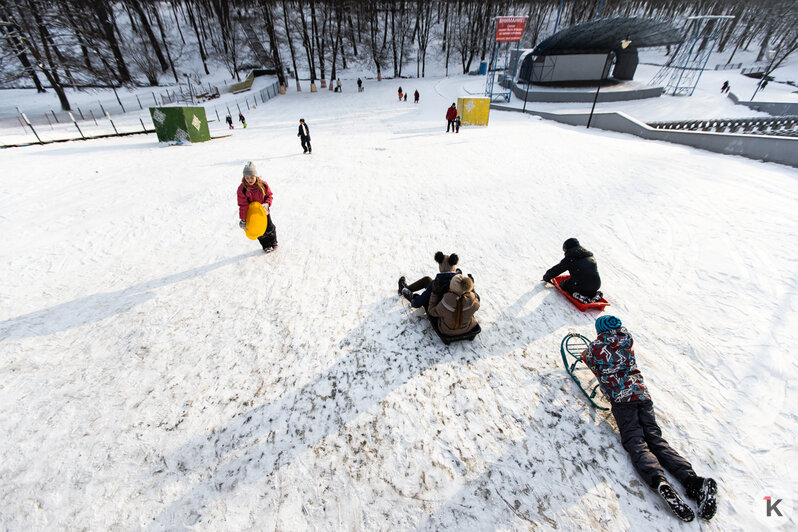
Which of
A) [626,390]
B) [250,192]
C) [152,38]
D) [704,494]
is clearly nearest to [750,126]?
[626,390]

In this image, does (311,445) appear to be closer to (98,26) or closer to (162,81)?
(98,26)

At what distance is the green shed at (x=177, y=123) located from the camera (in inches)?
536

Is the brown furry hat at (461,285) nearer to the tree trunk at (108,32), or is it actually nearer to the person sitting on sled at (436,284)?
the person sitting on sled at (436,284)

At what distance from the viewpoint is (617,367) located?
315 centimetres

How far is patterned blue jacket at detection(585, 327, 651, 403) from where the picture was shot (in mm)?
3078

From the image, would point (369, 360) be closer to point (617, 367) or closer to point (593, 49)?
point (617, 367)

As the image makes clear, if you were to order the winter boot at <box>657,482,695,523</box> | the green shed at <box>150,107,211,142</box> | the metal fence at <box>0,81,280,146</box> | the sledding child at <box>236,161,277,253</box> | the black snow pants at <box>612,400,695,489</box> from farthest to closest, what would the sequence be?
the metal fence at <box>0,81,280,146</box> < the green shed at <box>150,107,211,142</box> < the sledding child at <box>236,161,277,253</box> < the black snow pants at <box>612,400,695,489</box> < the winter boot at <box>657,482,695,523</box>

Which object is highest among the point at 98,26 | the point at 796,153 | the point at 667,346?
the point at 98,26

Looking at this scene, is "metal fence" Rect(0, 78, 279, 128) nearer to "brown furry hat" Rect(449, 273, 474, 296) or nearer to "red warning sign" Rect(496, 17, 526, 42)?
"red warning sign" Rect(496, 17, 526, 42)

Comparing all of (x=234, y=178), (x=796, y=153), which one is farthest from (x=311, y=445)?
(x=796, y=153)

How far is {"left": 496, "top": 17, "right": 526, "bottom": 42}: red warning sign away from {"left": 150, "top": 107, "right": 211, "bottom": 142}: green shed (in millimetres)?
22391

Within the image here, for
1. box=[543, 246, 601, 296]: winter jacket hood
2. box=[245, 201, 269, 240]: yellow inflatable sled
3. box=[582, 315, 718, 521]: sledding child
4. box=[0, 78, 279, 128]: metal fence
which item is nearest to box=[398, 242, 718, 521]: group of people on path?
box=[582, 315, 718, 521]: sledding child

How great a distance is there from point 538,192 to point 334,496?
28.1ft

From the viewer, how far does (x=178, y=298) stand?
493 centimetres
